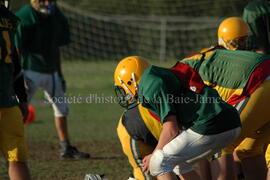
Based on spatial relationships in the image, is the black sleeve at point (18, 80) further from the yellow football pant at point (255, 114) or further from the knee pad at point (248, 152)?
the knee pad at point (248, 152)

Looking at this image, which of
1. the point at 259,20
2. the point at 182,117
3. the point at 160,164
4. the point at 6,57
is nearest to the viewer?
the point at 160,164

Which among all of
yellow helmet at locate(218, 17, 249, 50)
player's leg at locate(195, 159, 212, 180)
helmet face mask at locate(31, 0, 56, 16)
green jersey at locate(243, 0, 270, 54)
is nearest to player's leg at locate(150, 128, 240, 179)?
player's leg at locate(195, 159, 212, 180)

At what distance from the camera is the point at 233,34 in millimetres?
6133

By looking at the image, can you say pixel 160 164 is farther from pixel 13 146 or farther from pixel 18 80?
pixel 18 80

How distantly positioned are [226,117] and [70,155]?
12.3 feet

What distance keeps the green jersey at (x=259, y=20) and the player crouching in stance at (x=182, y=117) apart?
9.10ft

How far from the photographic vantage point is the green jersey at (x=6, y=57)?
5.30 m

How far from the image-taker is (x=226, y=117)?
4.72m

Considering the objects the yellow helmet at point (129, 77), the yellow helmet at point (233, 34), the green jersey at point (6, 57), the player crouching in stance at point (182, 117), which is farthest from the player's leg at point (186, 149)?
the yellow helmet at point (233, 34)

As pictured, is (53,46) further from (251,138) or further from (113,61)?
(113,61)

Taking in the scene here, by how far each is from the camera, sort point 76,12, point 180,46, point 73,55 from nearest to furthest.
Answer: point 76,12 < point 73,55 < point 180,46

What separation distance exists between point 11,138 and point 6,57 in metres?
0.73

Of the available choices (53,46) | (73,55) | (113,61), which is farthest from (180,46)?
(53,46)

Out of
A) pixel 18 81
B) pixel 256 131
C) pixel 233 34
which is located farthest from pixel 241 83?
pixel 18 81
